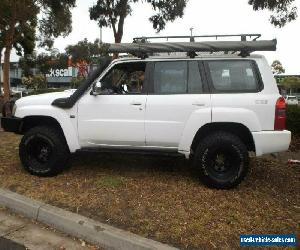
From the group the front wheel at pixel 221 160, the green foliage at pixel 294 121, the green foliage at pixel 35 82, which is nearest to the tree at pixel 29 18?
the green foliage at pixel 294 121

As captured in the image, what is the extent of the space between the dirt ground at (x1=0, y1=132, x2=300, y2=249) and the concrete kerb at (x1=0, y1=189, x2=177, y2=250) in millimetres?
167

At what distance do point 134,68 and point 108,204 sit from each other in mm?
2281

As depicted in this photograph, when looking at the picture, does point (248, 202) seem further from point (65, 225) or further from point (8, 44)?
point (8, 44)

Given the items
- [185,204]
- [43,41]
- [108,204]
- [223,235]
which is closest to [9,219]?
[108,204]

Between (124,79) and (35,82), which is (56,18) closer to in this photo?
(124,79)

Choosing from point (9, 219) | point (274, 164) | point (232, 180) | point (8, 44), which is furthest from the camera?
point (8, 44)

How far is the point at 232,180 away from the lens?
18.2 ft

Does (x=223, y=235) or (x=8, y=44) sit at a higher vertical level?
(x=8, y=44)

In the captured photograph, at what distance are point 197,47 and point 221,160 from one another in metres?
1.69

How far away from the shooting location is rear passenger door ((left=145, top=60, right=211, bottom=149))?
223 inches

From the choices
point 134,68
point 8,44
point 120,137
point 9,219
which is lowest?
point 9,219

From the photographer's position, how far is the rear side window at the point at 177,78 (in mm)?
5770

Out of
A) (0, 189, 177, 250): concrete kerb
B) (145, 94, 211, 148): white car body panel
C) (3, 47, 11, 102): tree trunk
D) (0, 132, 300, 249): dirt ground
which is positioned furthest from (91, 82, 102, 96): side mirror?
(3, 47, 11, 102): tree trunk

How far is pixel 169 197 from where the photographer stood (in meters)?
5.23
